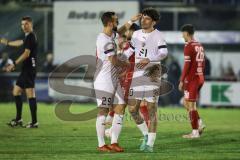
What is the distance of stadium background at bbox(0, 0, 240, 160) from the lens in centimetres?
1421

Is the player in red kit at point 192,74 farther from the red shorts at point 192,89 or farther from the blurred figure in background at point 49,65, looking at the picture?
the blurred figure in background at point 49,65

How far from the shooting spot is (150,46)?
43.2ft

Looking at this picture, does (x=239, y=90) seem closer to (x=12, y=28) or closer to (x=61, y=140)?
(x=12, y=28)

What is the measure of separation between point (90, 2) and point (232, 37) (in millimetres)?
6704

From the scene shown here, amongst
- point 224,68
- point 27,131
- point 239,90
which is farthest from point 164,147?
point 224,68

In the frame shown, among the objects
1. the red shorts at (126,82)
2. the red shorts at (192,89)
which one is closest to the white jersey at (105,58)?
the red shorts at (126,82)

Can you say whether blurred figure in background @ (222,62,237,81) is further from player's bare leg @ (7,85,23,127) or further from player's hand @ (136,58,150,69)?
player's hand @ (136,58,150,69)

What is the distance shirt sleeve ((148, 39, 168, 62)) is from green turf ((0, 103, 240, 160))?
1.69m

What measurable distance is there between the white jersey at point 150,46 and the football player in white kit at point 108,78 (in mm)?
414

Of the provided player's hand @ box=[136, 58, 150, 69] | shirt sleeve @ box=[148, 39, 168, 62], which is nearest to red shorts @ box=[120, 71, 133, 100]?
player's hand @ box=[136, 58, 150, 69]

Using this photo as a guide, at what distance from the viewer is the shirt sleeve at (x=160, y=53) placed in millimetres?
12906

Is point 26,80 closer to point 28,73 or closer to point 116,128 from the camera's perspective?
point 28,73

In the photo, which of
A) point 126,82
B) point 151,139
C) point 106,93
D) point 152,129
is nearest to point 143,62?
point 106,93

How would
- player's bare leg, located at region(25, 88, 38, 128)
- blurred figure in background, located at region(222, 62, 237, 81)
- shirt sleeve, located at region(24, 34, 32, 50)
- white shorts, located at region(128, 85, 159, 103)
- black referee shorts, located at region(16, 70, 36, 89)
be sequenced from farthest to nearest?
blurred figure in background, located at region(222, 62, 237, 81), black referee shorts, located at region(16, 70, 36, 89), player's bare leg, located at region(25, 88, 38, 128), shirt sleeve, located at region(24, 34, 32, 50), white shorts, located at region(128, 85, 159, 103)
